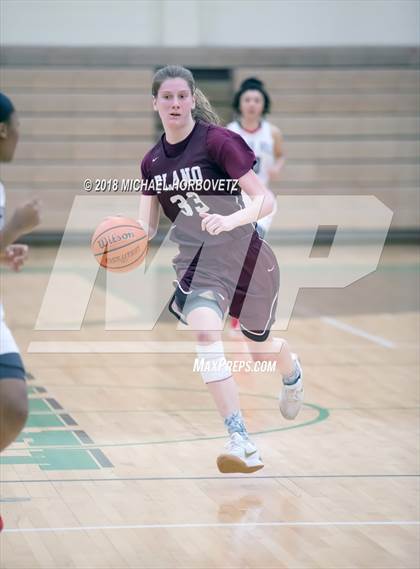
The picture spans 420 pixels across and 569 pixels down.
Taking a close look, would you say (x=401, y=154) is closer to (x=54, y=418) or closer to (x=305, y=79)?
(x=305, y=79)

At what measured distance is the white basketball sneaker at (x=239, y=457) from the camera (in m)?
5.56

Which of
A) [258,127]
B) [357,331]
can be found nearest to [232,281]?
[357,331]

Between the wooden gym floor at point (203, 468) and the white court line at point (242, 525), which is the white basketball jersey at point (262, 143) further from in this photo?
the white court line at point (242, 525)

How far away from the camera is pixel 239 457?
219 inches

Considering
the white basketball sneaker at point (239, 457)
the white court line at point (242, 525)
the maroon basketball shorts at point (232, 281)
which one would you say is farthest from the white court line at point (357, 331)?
the white court line at point (242, 525)

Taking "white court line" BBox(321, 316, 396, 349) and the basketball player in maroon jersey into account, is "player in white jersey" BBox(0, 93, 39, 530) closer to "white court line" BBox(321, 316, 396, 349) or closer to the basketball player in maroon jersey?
the basketball player in maroon jersey

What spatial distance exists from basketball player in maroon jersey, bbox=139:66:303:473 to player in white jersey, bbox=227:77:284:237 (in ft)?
14.5

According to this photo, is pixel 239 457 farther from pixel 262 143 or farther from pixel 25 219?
pixel 262 143

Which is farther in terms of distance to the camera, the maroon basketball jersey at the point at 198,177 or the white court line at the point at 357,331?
the white court line at the point at 357,331

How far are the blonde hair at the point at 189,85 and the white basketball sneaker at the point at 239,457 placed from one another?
1.66 m

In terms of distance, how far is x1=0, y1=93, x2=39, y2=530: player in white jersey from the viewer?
12.9 feet

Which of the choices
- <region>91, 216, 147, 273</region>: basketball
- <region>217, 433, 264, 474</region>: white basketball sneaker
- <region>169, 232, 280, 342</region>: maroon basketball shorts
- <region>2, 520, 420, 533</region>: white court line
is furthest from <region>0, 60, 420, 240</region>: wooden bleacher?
<region>2, 520, 420, 533</region>: white court line

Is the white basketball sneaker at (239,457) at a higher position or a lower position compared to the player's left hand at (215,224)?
lower

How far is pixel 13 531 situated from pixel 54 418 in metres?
2.40
